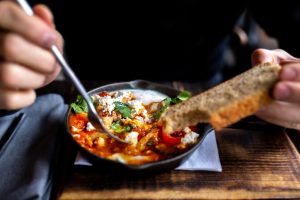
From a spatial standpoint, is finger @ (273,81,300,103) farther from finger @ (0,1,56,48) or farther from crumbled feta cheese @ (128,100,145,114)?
finger @ (0,1,56,48)

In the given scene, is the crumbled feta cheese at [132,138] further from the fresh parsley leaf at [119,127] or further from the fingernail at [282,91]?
the fingernail at [282,91]

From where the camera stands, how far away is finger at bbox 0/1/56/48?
1.02 meters

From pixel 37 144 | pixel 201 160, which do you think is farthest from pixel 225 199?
pixel 37 144

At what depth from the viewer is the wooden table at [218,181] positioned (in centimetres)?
124

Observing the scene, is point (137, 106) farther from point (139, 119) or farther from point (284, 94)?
point (284, 94)

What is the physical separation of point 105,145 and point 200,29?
127cm

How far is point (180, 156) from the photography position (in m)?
1.19

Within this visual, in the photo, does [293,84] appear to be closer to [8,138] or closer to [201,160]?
[201,160]

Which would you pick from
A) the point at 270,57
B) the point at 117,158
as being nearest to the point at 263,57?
the point at 270,57

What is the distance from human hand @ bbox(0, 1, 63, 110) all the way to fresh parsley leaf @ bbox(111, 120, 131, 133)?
390 millimetres

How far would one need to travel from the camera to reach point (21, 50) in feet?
3.41

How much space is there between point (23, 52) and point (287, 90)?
0.90 meters

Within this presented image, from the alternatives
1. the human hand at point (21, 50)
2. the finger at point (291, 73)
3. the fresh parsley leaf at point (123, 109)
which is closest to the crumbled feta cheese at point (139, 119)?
the fresh parsley leaf at point (123, 109)

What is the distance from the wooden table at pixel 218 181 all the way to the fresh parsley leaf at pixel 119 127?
0.19m
